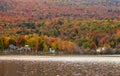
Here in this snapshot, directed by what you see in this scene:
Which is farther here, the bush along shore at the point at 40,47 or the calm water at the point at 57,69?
the bush along shore at the point at 40,47

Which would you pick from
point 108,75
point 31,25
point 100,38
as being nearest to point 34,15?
point 31,25

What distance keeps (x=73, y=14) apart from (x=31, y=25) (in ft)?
142

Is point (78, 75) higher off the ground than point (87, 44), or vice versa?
point (78, 75)

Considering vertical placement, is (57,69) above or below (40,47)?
above

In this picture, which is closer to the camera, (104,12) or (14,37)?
(14,37)

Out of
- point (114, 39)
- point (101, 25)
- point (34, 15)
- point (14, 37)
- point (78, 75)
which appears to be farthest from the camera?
point (34, 15)

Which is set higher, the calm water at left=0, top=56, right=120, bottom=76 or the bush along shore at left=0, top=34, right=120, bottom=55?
the calm water at left=0, top=56, right=120, bottom=76

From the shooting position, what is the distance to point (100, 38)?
Answer: 138500mm

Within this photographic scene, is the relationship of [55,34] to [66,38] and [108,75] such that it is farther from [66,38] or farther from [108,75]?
[108,75]

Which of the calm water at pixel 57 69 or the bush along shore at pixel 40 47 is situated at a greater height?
the calm water at pixel 57 69

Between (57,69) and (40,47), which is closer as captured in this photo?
(57,69)

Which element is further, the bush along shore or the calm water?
the bush along shore

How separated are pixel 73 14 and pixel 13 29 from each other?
184ft

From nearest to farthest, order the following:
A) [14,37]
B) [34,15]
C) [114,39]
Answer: [14,37], [114,39], [34,15]
